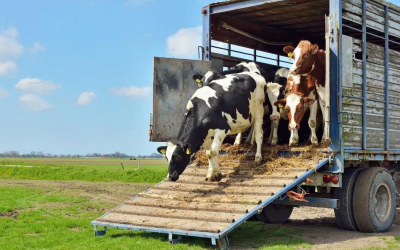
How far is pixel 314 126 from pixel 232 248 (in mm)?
→ 3412

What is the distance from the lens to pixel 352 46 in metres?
9.88

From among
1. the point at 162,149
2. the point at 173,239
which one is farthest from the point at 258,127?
the point at 173,239

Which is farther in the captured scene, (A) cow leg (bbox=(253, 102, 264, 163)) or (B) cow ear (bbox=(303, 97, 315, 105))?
(A) cow leg (bbox=(253, 102, 264, 163))

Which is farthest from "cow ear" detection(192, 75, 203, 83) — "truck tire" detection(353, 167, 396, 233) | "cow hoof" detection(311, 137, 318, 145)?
"truck tire" detection(353, 167, 396, 233)

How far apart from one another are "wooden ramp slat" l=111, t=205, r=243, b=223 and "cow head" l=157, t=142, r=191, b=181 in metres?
0.77

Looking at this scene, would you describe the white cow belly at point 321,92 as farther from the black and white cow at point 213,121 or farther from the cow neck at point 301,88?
the black and white cow at point 213,121

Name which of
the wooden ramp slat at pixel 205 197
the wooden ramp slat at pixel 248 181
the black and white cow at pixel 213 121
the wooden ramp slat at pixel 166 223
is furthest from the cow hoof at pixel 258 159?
the wooden ramp slat at pixel 166 223

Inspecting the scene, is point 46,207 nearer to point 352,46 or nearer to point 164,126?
point 164,126

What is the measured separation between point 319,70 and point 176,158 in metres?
3.43

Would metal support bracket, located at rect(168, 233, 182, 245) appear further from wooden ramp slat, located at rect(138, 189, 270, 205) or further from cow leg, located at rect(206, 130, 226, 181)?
cow leg, located at rect(206, 130, 226, 181)

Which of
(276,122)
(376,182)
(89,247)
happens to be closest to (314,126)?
(276,122)

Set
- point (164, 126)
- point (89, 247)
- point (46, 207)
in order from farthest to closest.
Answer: point (46, 207)
point (164, 126)
point (89, 247)

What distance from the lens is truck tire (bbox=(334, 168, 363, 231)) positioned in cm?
1002

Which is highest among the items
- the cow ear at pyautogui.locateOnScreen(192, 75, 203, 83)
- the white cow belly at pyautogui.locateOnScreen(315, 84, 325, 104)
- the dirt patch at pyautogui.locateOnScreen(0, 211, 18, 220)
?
the cow ear at pyautogui.locateOnScreen(192, 75, 203, 83)
